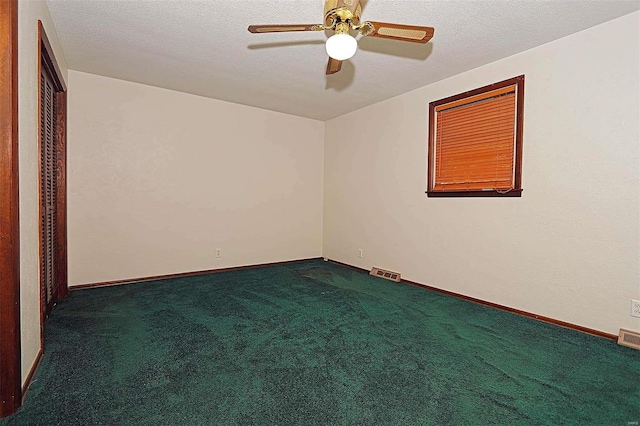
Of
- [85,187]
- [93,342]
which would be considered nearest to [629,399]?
[93,342]

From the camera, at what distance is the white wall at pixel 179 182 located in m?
3.77

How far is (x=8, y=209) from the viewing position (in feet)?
5.00

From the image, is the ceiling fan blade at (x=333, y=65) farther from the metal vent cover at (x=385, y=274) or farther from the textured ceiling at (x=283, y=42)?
the metal vent cover at (x=385, y=274)

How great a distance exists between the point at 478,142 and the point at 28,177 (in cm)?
381

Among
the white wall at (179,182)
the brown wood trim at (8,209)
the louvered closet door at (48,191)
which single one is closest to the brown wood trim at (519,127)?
the white wall at (179,182)

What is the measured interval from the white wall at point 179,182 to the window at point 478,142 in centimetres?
240

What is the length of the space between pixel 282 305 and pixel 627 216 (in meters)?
3.00

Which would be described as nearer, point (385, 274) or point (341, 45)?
point (341, 45)

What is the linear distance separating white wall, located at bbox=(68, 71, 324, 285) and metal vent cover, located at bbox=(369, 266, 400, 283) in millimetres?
1475

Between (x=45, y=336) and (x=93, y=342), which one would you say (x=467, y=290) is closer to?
(x=93, y=342)

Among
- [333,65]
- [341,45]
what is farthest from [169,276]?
[341,45]

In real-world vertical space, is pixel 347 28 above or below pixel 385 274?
above

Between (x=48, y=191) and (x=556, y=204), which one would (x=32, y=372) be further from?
(x=556, y=204)

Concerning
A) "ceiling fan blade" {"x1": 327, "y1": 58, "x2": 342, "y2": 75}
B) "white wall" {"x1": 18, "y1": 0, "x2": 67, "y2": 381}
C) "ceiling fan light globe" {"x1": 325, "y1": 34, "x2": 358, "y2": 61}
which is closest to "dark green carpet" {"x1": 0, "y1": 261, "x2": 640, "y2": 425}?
"white wall" {"x1": 18, "y1": 0, "x2": 67, "y2": 381}
